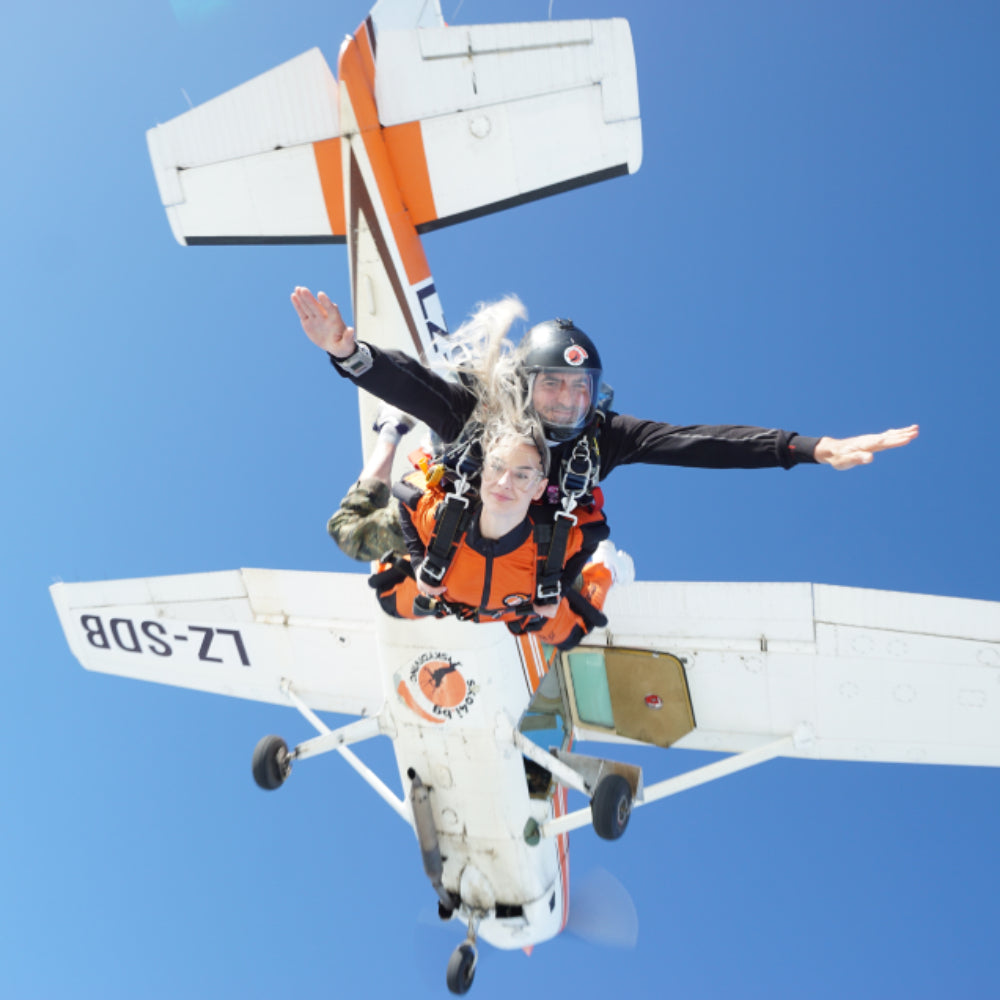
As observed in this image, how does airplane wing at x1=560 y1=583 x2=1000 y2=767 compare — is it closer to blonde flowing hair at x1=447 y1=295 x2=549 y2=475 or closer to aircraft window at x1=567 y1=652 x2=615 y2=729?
aircraft window at x1=567 y1=652 x2=615 y2=729

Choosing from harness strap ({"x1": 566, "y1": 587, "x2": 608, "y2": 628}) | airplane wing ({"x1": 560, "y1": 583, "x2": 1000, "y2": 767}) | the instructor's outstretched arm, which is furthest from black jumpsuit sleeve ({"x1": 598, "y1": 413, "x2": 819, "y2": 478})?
airplane wing ({"x1": 560, "y1": 583, "x2": 1000, "y2": 767})

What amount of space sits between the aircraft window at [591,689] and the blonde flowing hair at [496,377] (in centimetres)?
430

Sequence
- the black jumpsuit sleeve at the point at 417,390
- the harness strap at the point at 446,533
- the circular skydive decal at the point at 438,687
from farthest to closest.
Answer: the circular skydive decal at the point at 438,687, the harness strap at the point at 446,533, the black jumpsuit sleeve at the point at 417,390

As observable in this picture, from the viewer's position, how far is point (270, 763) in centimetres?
607

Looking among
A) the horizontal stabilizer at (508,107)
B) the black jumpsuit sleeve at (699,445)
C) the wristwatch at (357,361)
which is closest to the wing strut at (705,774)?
the black jumpsuit sleeve at (699,445)

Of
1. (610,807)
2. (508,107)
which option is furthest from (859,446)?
(508,107)

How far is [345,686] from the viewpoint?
8.48 metres

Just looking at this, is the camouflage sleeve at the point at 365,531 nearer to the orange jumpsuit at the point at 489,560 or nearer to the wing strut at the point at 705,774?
the orange jumpsuit at the point at 489,560

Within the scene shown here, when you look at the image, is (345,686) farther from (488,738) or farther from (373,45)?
(373,45)

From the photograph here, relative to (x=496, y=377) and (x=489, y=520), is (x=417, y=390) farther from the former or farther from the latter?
(x=489, y=520)

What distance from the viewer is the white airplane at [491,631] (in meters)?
6.29

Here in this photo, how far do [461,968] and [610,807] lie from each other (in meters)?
2.87

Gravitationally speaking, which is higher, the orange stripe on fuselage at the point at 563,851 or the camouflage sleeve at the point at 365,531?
the camouflage sleeve at the point at 365,531

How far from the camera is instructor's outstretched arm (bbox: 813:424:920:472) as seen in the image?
291cm
